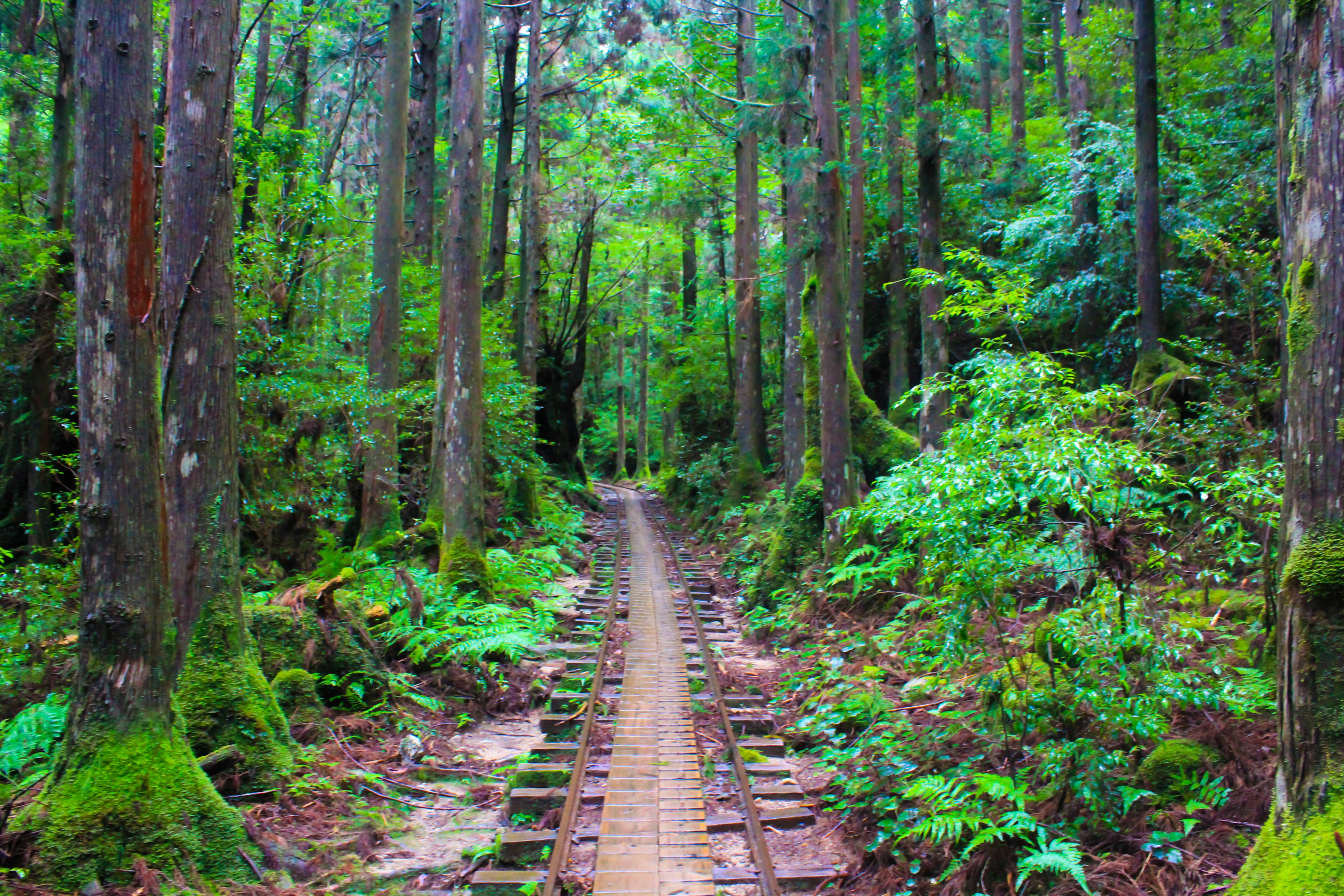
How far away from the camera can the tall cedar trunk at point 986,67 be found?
22.8m

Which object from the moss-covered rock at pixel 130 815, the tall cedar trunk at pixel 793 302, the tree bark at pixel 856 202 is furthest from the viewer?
the tree bark at pixel 856 202

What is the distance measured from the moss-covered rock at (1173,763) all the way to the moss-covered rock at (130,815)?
541 cm

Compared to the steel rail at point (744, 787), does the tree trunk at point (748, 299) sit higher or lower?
higher

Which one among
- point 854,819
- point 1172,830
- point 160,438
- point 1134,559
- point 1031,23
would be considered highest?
point 1031,23

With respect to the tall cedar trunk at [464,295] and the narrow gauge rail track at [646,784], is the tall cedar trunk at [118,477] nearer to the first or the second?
the narrow gauge rail track at [646,784]

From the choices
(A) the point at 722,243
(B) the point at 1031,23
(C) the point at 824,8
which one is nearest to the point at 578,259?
(A) the point at 722,243

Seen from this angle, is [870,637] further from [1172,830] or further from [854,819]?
[1172,830]

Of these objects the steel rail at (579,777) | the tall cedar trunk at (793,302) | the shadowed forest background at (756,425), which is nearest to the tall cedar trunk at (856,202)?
the shadowed forest background at (756,425)

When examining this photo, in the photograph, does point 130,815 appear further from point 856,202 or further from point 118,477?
point 856,202

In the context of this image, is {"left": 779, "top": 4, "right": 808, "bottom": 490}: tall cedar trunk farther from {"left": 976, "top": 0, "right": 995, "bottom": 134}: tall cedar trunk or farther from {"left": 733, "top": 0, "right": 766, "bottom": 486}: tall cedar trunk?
{"left": 976, "top": 0, "right": 995, "bottom": 134}: tall cedar trunk

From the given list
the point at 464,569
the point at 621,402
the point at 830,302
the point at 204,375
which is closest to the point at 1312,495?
the point at 204,375

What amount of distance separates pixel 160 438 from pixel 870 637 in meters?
7.58

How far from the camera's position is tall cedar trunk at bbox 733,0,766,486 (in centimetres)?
2031

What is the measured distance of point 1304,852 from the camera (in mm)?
3271
